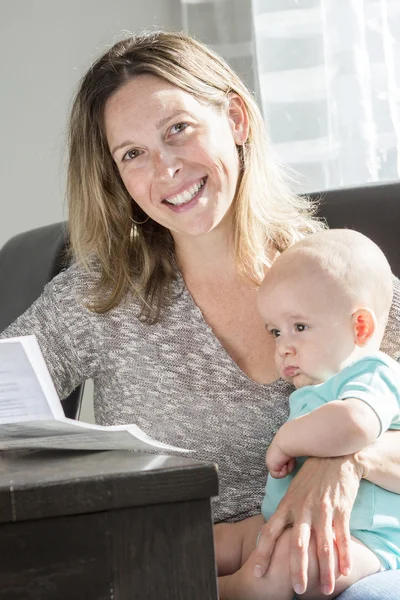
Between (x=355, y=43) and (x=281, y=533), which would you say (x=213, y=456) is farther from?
(x=355, y=43)

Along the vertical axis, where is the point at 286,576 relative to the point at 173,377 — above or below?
below

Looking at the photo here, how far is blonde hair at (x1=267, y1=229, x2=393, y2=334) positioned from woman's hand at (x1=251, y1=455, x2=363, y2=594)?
241mm

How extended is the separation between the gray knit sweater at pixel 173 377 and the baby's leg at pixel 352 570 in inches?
14.6

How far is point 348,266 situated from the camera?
4.25ft

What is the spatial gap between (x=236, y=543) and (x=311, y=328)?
0.35 metres

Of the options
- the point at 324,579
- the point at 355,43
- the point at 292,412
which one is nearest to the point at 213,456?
the point at 292,412

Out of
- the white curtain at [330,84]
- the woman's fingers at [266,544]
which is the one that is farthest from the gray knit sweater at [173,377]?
the white curtain at [330,84]

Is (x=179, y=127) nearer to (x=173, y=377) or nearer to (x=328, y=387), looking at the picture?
(x=173, y=377)

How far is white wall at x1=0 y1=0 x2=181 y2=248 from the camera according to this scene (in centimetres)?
289

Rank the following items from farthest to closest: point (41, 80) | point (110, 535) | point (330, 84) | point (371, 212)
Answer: point (41, 80)
point (330, 84)
point (371, 212)
point (110, 535)

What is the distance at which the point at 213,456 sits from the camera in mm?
1465

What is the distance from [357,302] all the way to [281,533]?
0.35 metres

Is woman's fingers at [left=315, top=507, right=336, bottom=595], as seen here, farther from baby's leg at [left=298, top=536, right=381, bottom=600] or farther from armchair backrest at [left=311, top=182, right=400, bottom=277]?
armchair backrest at [left=311, top=182, right=400, bottom=277]

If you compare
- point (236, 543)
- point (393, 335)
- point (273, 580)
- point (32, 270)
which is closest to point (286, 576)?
point (273, 580)
